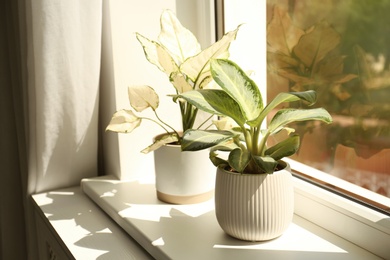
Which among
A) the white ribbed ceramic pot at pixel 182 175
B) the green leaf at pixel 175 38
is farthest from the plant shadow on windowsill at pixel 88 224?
the green leaf at pixel 175 38

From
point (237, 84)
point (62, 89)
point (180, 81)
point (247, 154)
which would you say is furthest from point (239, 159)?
point (62, 89)

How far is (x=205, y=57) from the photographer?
3.01 feet

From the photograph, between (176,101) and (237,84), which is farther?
(176,101)

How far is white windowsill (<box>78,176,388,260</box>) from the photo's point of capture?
0.82 meters

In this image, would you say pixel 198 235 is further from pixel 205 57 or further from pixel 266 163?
pixel 205 57

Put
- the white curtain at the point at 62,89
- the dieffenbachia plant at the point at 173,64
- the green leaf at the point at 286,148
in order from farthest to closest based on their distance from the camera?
the white curtain at the point at 62,89 → the dieffenbachia plant at the point at 173,64 → the green leaf at the point at 286,148

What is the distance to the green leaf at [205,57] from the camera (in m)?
0.91

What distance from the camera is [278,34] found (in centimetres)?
111

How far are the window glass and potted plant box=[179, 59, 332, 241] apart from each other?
0.59ft

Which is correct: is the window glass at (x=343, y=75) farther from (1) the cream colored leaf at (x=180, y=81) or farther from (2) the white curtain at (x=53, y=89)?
(2) the white curtain at (x=53, y=89)

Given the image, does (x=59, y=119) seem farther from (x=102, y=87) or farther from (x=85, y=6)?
(x=85, y=6)

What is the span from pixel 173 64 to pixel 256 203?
35 cm

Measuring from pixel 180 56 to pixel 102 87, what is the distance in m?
0.35

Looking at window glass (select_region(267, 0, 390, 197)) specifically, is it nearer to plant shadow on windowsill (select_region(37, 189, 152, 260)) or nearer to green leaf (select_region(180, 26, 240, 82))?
green leaf (select_region(180, 26, 240, 82))
